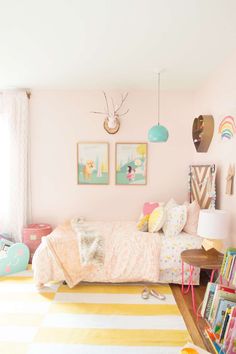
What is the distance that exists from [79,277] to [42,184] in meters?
1.66

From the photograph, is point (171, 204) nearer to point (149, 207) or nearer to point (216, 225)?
point (149, 207)

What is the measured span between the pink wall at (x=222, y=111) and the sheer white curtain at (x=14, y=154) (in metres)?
2.56

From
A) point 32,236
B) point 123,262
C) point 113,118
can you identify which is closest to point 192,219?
point 123,262

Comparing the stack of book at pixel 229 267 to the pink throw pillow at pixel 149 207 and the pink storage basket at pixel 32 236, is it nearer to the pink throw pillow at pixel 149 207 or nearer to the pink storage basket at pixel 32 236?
the pink throw pillow at pixel 149 207

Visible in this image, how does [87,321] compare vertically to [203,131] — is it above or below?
below

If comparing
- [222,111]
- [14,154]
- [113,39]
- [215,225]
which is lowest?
[215,225]

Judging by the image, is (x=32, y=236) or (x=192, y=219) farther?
(x=32, y=236)

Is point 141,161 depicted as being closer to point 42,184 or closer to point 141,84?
point 141,84

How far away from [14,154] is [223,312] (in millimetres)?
3326

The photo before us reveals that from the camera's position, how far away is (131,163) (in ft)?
13.7

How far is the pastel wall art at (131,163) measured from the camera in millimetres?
4160

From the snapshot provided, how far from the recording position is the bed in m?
3.07

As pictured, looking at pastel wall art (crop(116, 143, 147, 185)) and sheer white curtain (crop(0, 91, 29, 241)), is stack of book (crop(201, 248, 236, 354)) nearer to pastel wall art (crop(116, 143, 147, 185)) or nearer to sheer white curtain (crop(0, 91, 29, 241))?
pastel wall art (crop(116, 143, 147, 185))

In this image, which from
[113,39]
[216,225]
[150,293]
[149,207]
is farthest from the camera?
[149,207]
